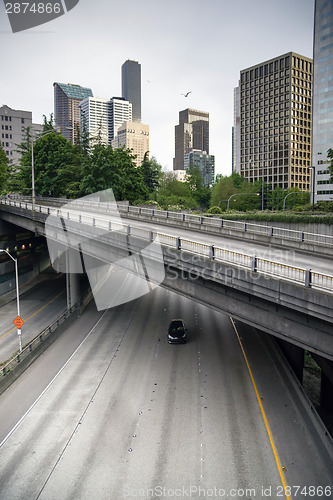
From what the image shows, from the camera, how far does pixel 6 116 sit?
130625mm

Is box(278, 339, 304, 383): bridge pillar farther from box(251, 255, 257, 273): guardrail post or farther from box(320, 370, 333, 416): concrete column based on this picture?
box(251, 255, 257, 273): guardrail post

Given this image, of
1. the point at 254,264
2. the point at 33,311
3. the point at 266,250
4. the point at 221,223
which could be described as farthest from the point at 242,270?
the point at 33,311

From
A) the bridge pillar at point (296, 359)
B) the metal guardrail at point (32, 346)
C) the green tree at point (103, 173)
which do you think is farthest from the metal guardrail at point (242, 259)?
the green tree at point (103, 173)

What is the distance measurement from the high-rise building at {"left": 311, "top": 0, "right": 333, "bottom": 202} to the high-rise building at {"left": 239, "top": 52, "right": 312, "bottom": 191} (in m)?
19.1

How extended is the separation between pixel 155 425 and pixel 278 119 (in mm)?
136703

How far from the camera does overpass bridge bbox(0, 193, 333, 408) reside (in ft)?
48.6

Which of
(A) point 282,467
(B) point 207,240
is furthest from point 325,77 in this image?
(A) point 282,467

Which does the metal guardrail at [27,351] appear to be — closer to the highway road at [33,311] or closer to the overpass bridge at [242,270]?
the highway road at [33,311]

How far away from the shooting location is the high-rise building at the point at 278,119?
132625mm

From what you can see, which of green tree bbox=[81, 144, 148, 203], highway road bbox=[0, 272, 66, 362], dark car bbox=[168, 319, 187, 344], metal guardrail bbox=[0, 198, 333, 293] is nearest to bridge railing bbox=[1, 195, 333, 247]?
metal guardrail bbox=[0, 198, 333, 293]

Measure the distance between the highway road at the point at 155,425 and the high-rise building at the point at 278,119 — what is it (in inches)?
4661

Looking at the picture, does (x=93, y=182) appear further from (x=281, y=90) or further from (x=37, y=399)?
(x=281, y=90)

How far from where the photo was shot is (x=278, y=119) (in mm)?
135500

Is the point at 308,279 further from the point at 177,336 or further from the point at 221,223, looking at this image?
the point at 221,223
